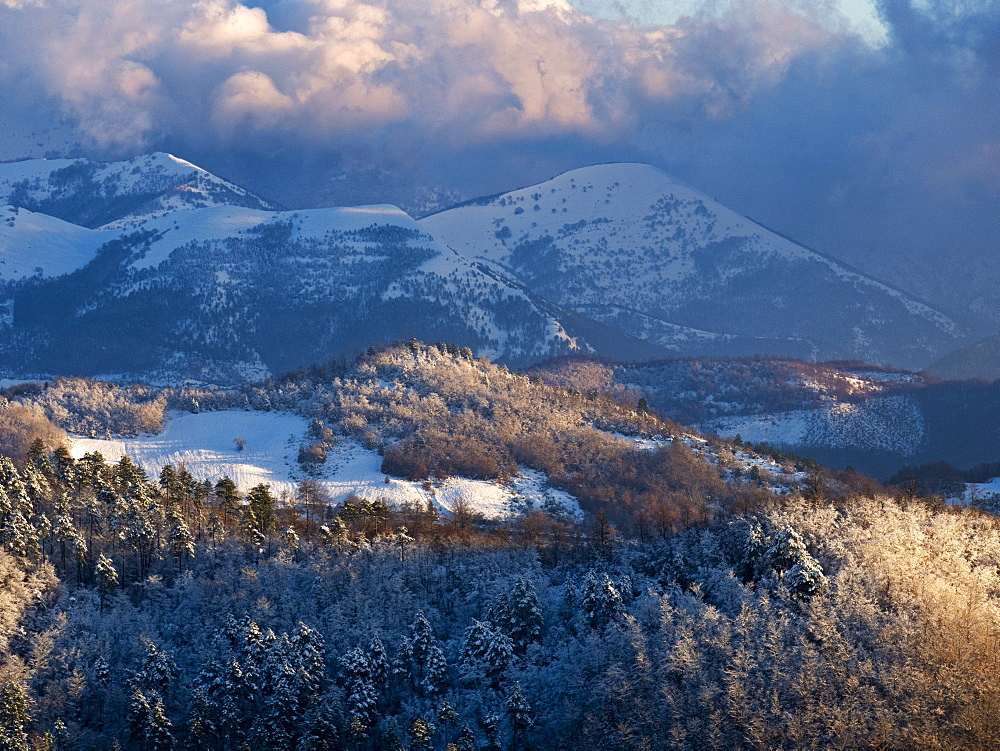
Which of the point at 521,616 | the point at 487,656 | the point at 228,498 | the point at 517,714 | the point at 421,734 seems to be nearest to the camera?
the point at 421,734

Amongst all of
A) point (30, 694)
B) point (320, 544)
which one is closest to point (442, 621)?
point (320, 544)

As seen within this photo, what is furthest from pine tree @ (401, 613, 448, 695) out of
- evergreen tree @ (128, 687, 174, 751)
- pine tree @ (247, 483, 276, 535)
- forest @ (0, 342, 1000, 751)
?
pine tree @ (247, 483, 276, 535)

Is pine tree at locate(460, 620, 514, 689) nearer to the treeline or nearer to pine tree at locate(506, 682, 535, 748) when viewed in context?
the treeline

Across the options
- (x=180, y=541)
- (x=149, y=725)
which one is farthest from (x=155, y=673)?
(x=180, y=541)

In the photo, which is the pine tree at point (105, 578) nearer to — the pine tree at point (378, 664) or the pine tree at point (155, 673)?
the pine tree at point (155, 673)

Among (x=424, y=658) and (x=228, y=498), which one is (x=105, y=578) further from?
(x=424, y=658)

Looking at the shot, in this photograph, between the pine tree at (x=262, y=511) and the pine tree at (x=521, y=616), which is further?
the pine tree at (x=262, y=511)

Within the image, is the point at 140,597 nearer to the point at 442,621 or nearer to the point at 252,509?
the point at 252,509

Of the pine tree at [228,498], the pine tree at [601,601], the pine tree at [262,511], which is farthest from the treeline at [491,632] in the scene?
the pine tree at [228,498]
